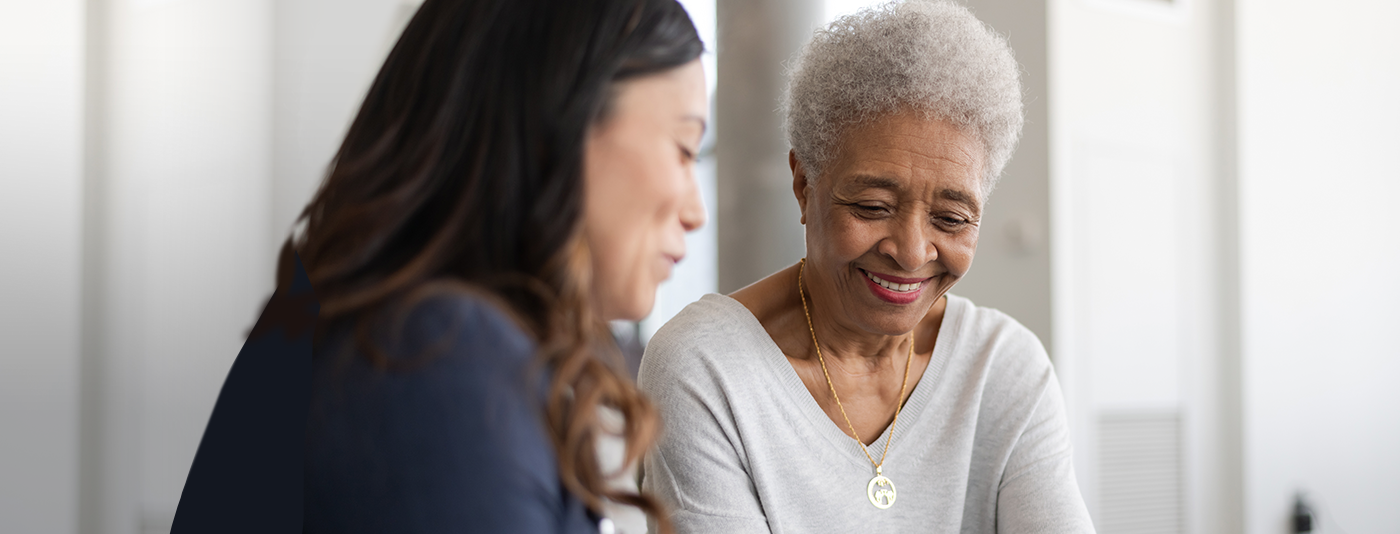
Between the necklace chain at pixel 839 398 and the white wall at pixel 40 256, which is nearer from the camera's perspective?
the necklace chain at pixel 839 398

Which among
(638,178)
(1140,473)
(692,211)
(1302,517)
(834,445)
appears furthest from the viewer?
(1302,517)

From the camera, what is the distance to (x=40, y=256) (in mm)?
2326

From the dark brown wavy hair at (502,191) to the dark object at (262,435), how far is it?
0.18 ft

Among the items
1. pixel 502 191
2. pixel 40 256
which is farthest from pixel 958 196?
pixel 40 256

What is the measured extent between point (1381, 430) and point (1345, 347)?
0.33m

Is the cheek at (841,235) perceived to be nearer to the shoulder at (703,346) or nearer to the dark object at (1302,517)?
the shoulder at (703,346)

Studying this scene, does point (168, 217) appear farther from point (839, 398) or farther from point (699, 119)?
point (699, 119)

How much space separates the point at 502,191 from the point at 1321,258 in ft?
11.3

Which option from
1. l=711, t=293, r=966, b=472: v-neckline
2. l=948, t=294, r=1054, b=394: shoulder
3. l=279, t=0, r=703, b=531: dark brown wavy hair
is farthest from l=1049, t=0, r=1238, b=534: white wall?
l=279, t=0, r=703, b=531: dark brown wavy hair

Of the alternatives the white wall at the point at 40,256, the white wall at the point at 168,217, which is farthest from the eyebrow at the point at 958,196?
the white wall at the point at 40,256

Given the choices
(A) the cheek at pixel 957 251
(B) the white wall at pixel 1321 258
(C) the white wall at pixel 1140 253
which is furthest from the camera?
(B) the white wall at pixel 1321 258

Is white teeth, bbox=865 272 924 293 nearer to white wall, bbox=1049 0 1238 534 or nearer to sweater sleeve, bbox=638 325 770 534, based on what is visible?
sweater sleeve, bbox=638 325 770 534

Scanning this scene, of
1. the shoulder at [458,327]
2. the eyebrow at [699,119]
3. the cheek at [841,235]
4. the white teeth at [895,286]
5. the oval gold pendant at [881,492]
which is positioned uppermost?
the eyebrow at [699,119]

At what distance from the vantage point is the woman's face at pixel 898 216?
1383mm
